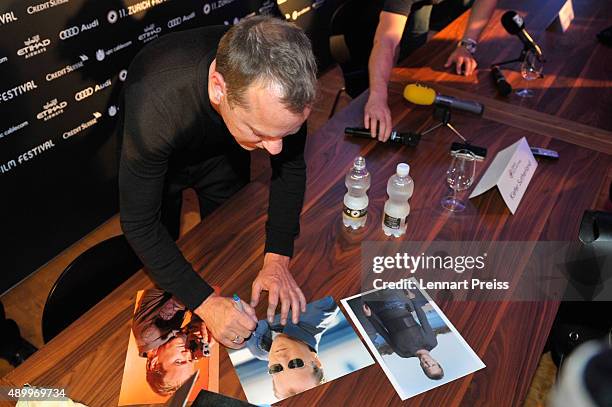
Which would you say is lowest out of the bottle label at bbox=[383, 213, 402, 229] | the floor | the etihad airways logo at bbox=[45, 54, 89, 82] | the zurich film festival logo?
the floor

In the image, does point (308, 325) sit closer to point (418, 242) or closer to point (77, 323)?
point (418, 242)

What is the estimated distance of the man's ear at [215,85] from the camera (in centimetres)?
124

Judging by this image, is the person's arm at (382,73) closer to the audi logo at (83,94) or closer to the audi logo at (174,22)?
the audi logo at (174,22)

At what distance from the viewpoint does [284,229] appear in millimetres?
1558

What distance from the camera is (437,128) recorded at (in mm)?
2088

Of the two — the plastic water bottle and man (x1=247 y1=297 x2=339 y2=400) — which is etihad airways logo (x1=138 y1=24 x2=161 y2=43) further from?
man (x1=247 y1=297 x2=339 y2=400)

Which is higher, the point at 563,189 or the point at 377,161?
the point at 377,161

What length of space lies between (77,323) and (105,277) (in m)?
0.22

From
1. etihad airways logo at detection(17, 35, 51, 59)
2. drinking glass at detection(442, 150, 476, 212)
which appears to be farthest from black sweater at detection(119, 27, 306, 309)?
etihad airways logo at detection(17, 35, 51, 59)

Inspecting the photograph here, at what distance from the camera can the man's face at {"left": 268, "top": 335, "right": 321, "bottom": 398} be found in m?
1.28

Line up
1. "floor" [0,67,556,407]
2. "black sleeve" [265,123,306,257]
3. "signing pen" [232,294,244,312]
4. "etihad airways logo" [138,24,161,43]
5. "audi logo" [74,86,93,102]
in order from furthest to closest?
"etihad airways logo" [138,24,161,43]
"audi logo" [74,86,93,102]
"floor" [0,67,556,407]
"black sleeve" [265,123,306,257]
"signing pen" [232,294,244,312]

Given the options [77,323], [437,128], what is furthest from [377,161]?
[77,323]

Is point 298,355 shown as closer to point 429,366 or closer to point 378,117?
point 429,366

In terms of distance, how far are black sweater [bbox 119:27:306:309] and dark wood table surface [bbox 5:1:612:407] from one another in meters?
0.14
